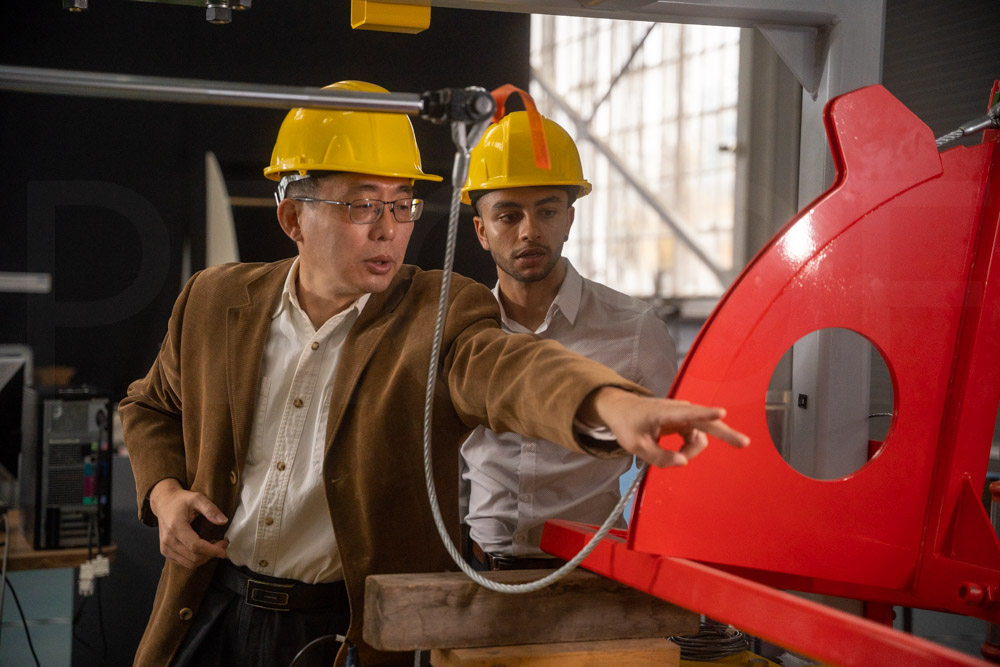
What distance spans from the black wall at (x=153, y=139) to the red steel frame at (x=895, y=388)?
48 cm

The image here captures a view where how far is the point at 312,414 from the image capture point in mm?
1505

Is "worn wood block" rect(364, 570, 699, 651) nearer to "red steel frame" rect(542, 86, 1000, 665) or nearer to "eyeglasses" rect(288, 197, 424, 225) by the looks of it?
"red steel frame" rect(542, 86, 1000, 665)

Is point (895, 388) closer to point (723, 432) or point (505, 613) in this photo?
point (723, 432)

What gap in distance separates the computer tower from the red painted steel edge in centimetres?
175

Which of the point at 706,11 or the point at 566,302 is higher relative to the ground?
the point at 706,11

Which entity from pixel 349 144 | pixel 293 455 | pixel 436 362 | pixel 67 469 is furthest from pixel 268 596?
pixel 67 469

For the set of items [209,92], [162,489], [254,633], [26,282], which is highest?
[209,92]

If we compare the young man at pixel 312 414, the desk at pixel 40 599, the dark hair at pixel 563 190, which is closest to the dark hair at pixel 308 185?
the young man at pixel 312 414

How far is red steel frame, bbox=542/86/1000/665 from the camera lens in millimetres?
1241

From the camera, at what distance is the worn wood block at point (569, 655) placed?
122 centimetres

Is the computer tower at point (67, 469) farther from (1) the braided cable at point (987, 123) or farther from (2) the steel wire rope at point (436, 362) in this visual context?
(1) the braided cable at point (987, 123)

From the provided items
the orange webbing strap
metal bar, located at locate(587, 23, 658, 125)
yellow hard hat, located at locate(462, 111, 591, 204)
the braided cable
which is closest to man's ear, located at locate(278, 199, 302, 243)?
yellow hard hat, located at locate(462, 111, 591, 204)

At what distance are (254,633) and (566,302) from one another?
766 mm

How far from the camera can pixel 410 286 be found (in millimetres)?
1517
